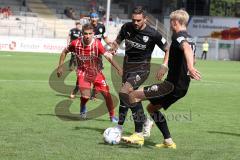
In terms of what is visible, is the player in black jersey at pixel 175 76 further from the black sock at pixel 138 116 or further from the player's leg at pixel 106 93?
the player's leg at pixel 106 93

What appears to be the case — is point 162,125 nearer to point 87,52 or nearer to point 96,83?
point 96,83

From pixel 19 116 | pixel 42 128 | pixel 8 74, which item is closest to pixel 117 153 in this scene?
pixel 42 128

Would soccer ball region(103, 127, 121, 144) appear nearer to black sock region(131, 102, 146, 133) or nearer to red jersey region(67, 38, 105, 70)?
black sock region(131, 102, 146, 133)

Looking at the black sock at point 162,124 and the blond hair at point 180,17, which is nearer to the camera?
the blond hair at point 180,17

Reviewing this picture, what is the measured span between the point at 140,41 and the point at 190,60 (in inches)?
66.5

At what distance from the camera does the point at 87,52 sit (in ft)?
38.8

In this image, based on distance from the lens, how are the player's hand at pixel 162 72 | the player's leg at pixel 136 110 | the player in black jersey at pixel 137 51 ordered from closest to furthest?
the player's hand at pixel 162 72 < the player's leg at pixel 136 110 < the player in black jersey at pixel 137 51

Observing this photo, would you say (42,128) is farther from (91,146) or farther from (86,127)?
(91,146)

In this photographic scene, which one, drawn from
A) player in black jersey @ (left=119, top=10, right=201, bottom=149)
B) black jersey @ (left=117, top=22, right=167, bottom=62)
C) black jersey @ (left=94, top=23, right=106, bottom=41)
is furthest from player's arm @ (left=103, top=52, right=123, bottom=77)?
black jersey @ (left=94, top=23, right=106, bottom=41)

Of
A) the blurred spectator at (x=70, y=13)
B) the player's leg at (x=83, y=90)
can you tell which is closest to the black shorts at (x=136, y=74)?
the player's leg at (x=83, y=90)

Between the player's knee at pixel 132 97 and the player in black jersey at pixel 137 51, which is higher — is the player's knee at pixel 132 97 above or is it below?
below

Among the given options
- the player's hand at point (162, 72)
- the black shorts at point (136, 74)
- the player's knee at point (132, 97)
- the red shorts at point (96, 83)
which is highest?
the player's hand at point (162, 72)

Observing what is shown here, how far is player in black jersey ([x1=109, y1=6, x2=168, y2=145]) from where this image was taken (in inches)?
361

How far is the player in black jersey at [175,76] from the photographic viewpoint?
8.09 m
